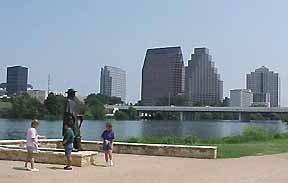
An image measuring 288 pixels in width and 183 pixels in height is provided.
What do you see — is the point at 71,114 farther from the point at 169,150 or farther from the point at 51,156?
the point at 169,150

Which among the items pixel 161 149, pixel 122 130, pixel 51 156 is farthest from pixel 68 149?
pixel 122 130

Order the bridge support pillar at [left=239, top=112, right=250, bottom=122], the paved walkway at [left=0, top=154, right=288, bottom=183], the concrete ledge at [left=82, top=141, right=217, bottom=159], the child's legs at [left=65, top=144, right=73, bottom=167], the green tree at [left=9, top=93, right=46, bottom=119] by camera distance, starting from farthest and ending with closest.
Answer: the bridge support pillar at [left=239, top=112, right=250, bottom=122]
the green tree at [left=9, top=93, right=46, bottom=119]
the concrete ledge at [left=82, top=141, right=217, bottom=159]
the child's legs at [left=65, top=144, right=73, bottom=167]
the paved walkway at [left=0, top=154, right=288, bottom=183]

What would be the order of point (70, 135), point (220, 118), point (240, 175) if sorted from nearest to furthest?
point (240, 175) → point (70, 135) → point (220, 118)

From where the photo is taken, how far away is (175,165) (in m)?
16.7

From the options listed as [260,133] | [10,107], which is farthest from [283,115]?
[260,133]

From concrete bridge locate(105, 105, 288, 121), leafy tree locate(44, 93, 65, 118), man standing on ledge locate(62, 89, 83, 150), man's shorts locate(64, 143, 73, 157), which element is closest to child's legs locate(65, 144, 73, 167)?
man's shorts locate(64, 143, 73, 157)

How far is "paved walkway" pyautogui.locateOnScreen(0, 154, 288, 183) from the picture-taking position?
13094 mm

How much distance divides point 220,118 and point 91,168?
158 meters

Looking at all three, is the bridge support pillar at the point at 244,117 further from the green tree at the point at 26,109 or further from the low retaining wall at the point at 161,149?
the low retaining wall at the point at 161,149

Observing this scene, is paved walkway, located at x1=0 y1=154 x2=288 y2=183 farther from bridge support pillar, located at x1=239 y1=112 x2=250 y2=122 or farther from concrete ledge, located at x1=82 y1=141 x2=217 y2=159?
bridge support pillar, located at x1=239 y1=112 x2=250 y2=122

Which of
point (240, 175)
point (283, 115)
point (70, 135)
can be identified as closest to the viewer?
point (240, 175)

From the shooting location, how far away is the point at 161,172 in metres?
14.8

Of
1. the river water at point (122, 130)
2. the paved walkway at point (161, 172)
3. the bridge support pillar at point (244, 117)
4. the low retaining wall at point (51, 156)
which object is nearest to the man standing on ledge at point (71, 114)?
the low retaining wall at point (51, 156)

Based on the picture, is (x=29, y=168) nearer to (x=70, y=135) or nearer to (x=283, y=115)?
(x=70, y=135)
